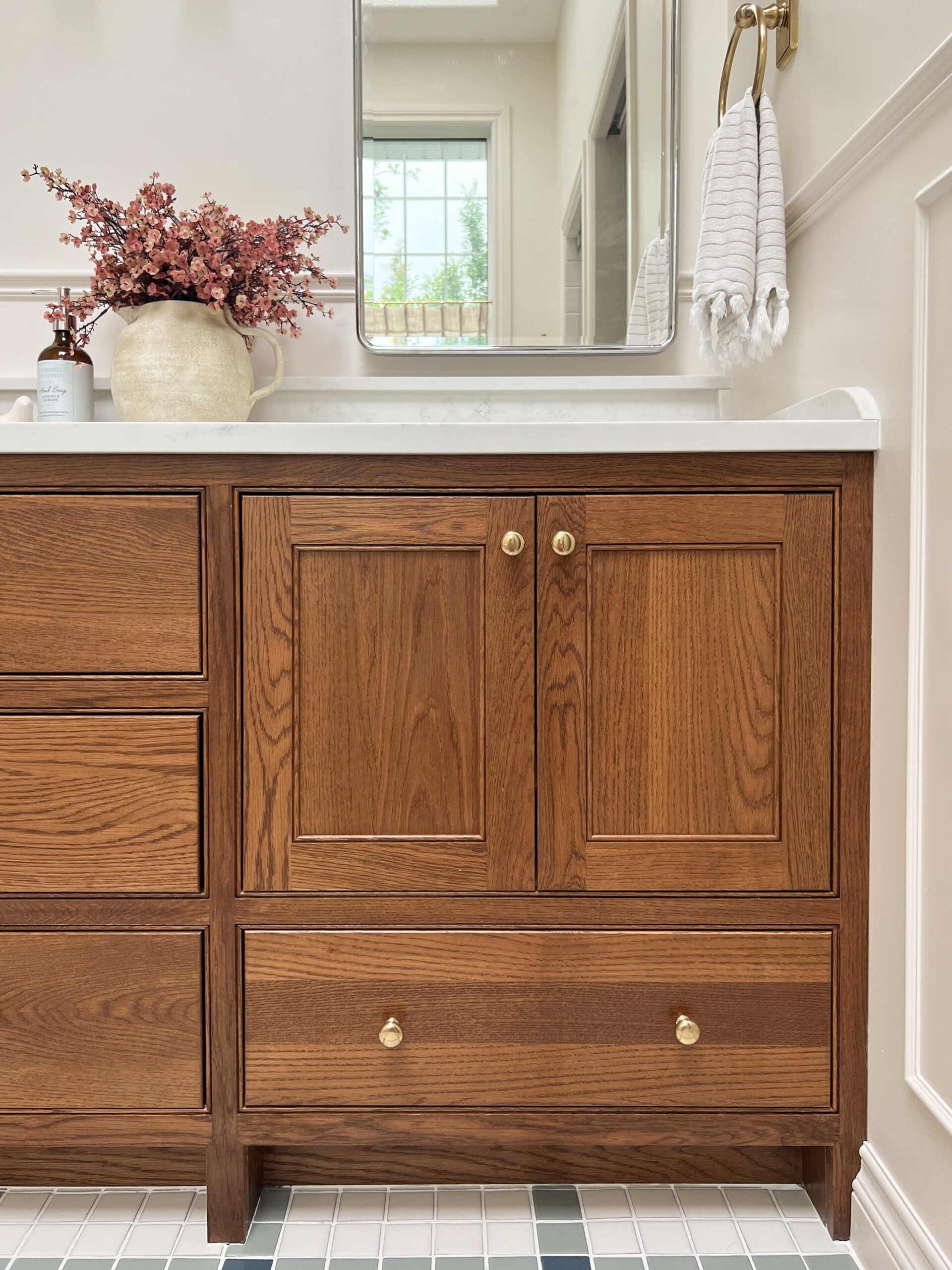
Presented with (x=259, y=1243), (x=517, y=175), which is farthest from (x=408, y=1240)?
(x=517, y=175)

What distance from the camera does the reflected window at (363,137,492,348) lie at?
52.6 inches

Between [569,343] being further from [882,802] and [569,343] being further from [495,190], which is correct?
[882,802]

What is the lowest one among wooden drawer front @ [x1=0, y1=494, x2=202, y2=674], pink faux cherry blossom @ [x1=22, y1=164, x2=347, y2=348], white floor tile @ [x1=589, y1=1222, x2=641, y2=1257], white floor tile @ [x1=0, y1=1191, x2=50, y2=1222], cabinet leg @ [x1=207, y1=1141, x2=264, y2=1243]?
white floor tile @ [x1=0, y1=1191, x2=50, y2=1222]

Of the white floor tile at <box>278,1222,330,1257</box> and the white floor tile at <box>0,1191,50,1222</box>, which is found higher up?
the white floor tile at <box>278,1222,330,1257</box>

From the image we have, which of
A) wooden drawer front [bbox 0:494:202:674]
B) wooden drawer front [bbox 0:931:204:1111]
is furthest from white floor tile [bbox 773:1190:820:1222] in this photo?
wooden drawer front [bbox 0:494:202:674]

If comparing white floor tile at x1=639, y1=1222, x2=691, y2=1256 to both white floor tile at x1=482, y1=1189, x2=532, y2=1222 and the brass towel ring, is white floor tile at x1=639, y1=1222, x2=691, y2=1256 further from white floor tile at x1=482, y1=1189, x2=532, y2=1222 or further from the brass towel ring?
the brass towel ring

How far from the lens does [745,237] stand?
1129 millimetres

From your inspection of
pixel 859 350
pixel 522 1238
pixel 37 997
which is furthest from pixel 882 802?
pixel 37 997

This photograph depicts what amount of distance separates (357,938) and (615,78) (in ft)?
4.27

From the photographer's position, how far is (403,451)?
940 millimetres

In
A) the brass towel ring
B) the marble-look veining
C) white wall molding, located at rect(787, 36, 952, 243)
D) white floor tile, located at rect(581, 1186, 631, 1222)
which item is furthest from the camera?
the brass towel ring

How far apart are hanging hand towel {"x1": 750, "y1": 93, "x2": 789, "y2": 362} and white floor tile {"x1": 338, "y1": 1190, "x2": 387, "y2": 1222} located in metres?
1.19

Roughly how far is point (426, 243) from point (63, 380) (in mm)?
576

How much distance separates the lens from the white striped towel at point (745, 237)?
3.69ft
